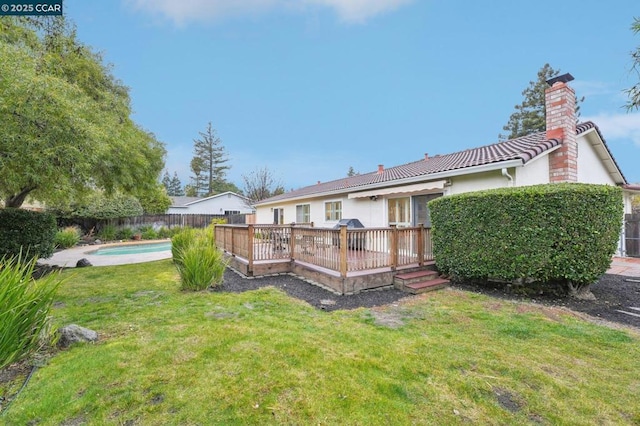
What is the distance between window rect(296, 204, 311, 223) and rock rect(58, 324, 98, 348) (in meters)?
13.8

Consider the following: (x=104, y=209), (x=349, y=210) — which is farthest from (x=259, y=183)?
(x=349, y=210)

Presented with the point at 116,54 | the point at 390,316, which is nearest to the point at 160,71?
the point at 116,54

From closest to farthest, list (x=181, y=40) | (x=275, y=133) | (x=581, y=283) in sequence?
(x=581, y=283)
(x=181, y=40)
(x=275, y=133)

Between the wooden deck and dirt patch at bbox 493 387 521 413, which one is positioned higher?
the wooden deck

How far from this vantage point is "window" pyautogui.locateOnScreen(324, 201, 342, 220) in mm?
14684

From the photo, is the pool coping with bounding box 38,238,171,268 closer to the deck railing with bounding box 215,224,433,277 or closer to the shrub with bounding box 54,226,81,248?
the shrub with bounding box 54,226,81,248

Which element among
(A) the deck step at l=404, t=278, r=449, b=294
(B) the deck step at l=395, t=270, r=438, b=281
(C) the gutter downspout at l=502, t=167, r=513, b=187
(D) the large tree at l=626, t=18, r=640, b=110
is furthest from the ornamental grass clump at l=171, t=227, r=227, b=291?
(D) the large tree at l=626, t=18, r=640, b=110

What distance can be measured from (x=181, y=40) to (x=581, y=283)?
19.7 m

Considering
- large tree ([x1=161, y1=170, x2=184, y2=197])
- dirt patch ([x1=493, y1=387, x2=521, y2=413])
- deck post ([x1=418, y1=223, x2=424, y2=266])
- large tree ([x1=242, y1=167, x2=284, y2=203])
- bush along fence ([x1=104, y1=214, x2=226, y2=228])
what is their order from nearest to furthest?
1. dirt patch ([x1=493, y1=387, x2=521, y2=413])
2. deck post ([x1=418, y1=223, x2=424, y2=266])
3. bush along fence ([x1=104, y1=214, x2=226, y2=228])
4. large tree ([x1=242, y1=167, x2=284, y2=203])
5. large tree ([x1=161, y1=170, x2=184, y2=197])

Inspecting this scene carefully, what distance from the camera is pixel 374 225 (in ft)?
40.0

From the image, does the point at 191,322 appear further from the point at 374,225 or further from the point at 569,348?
the point at 374,225

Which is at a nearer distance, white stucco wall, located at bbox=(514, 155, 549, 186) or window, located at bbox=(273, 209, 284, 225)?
white stucco wall, located at bbox=(514, 155, 549, 186)

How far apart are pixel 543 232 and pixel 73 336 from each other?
28.2 feet

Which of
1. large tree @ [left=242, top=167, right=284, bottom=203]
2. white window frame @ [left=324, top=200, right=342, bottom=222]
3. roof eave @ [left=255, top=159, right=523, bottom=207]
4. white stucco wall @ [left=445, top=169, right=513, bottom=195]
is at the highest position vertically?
large tree @ [left=242, top=167, right=284, bottom=203]
